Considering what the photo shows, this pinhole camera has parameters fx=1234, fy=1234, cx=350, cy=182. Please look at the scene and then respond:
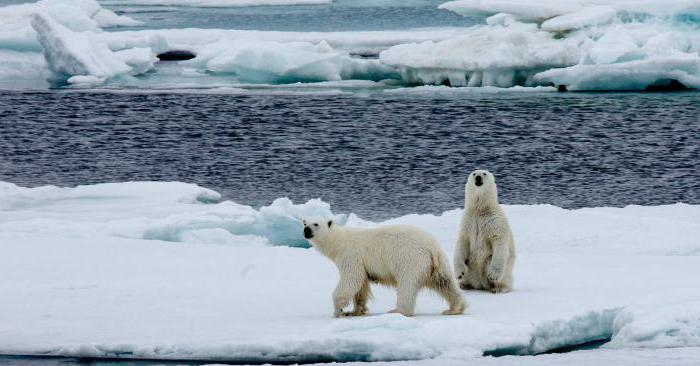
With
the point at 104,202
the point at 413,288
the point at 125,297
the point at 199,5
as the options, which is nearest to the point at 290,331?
the point at 413,288

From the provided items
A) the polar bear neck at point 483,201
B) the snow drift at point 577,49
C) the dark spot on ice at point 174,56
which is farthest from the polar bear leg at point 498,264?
the dark spot on ice at point 174,56

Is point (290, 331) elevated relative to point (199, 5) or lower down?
lower down

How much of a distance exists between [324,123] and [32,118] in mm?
4927

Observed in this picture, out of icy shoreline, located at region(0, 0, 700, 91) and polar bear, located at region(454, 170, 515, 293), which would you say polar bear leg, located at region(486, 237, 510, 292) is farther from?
icy shoreline, located at region(0, 0, 700, 91)

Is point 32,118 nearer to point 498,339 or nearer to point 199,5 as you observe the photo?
point 498,339

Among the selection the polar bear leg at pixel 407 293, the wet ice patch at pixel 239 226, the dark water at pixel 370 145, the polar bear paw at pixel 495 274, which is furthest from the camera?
the dark water at pixel 370 145

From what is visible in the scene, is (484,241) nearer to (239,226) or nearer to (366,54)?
(239,226)

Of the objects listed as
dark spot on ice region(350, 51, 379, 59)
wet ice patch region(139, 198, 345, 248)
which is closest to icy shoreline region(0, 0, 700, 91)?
dark spot on ice region(350, 51, 379, 59)

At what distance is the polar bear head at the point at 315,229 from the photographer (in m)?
6.22

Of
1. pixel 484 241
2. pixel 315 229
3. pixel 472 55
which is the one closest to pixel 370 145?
pixel 472 55

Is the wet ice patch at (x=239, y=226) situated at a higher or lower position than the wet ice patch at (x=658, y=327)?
higher

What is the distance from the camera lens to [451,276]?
242 inches

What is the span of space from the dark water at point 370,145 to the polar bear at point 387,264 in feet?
22.6

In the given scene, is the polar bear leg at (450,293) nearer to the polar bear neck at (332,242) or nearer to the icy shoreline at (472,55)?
the polar bear neck at (332,242)
